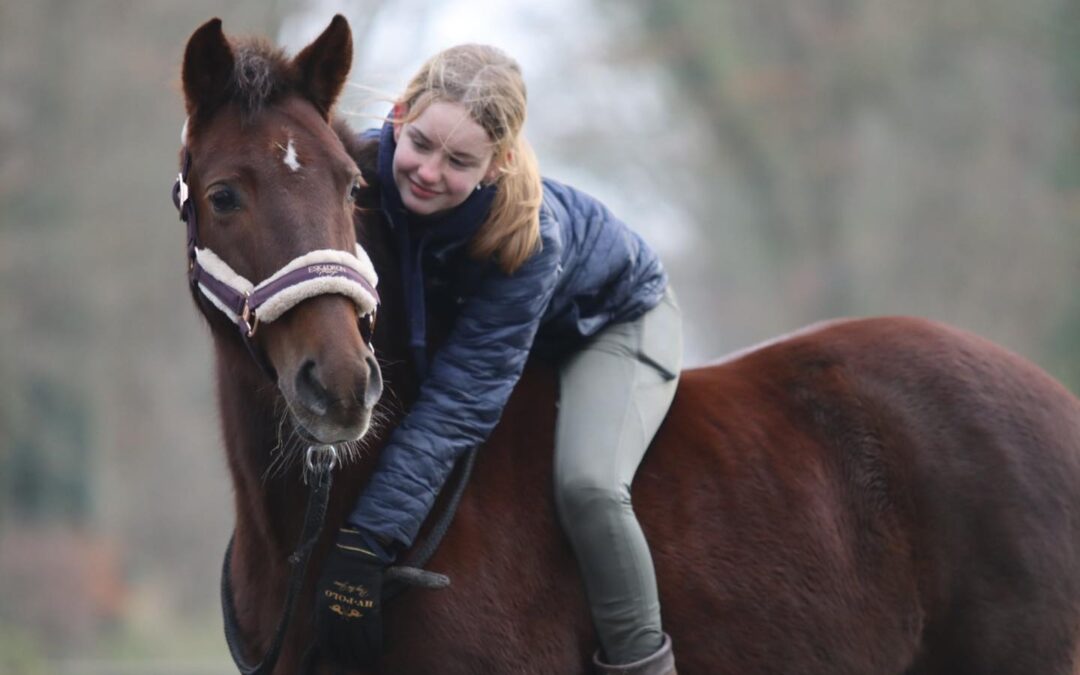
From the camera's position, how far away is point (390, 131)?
13.8ft

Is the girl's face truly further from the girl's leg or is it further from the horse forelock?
the girl's leg

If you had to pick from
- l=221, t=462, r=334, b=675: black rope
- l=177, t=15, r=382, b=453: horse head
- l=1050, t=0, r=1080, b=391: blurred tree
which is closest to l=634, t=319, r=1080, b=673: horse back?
l=221, t=462, r=334, b=675: black rope

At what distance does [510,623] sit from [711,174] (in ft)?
78.6

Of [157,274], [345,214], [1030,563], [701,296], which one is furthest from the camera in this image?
[701,296]

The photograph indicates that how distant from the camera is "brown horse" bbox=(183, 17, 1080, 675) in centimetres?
375

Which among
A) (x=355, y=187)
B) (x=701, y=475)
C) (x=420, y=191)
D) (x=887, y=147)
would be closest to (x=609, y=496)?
(x=701, y=475)

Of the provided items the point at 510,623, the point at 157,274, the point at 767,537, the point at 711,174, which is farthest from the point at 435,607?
the point at 711,174

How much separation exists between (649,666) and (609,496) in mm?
536

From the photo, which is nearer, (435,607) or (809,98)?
(435,607)

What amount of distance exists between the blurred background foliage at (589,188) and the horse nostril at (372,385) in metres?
12.1

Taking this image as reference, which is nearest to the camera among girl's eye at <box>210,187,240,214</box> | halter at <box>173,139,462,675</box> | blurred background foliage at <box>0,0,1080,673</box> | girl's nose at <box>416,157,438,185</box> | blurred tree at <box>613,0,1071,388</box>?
halter at <box>173,139,462,675</box>

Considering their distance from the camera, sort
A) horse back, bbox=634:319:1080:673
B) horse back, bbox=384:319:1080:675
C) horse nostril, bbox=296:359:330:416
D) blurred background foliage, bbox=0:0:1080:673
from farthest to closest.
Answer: blurred background foliage, bbox=0:0:1080:673 → horse back, bbox=634:319:1080:673 → horse back, bbox=384:319:1080:675 → horse nostril, bbox=296:359:330:416

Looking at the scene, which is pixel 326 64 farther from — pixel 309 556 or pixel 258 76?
pixel 309 556

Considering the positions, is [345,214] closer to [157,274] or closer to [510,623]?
[510,623]
